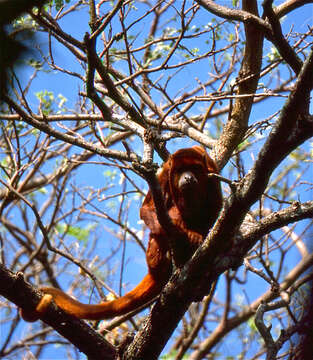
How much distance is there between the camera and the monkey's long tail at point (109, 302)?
306 cm

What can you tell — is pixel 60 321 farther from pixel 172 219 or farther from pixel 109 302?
pixel 172 219

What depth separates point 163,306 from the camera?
2748 mm

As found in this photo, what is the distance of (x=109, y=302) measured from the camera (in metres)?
3.21

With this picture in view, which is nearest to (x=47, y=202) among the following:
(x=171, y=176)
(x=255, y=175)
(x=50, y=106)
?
(x=50, y=106)

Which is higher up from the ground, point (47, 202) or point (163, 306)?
point (47, 202)

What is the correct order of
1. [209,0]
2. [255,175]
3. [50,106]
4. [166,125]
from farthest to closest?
[50,106], [166,125], [209,0], [255,175]

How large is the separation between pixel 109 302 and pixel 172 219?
732 millimetres

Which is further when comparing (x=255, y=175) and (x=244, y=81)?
(x=244, y=81)

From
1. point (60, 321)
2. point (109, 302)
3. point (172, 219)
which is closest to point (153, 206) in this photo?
point (172, 219)

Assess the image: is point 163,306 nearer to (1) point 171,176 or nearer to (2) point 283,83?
(1) point 171,176

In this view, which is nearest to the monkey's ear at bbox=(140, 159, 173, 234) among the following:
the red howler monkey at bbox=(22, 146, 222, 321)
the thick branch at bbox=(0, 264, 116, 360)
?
the red howler monkey at bbox=(22, 146, 222, 321)

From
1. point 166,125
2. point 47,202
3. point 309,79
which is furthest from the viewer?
point 47,202

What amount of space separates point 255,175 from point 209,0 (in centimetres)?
194

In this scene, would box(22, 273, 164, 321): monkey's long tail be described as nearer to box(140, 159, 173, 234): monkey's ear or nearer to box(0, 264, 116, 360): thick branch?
box(0, 264, 116, 360): thick branch
